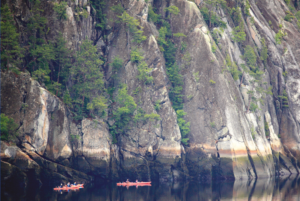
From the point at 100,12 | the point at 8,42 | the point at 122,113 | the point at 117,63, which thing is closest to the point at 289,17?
the point at 100,12

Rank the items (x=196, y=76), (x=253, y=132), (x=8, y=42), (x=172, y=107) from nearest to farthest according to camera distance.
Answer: (x=8, y=42) → (x=172, y=107) → (x=253, y=132) → (x=196, y=76)

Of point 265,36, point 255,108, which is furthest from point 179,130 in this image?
point 265,36

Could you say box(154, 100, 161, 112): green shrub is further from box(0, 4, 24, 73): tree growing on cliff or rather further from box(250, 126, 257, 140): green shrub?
box(0, 4, 24, 73): tree growing on cliff

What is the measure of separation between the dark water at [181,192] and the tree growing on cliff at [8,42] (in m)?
12.4

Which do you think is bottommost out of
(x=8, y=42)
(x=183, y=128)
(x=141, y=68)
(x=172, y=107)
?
(x=183, y=128)

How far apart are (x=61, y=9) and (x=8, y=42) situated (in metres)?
8.81

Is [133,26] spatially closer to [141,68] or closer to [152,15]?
[152,15]

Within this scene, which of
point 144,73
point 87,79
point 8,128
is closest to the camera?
point 8,128

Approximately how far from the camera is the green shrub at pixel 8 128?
29.3 m

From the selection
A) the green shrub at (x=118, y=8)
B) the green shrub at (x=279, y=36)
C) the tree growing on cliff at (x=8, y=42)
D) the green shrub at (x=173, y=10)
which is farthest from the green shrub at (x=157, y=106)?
the green shrub at (x=279, y=36)

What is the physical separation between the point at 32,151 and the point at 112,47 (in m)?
19.0

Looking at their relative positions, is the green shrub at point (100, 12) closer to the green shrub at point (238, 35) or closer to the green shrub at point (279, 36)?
the green shrub at point (238, 35)

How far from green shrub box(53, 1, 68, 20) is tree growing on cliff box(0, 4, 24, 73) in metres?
6.19

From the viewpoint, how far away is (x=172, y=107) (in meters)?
45.0
